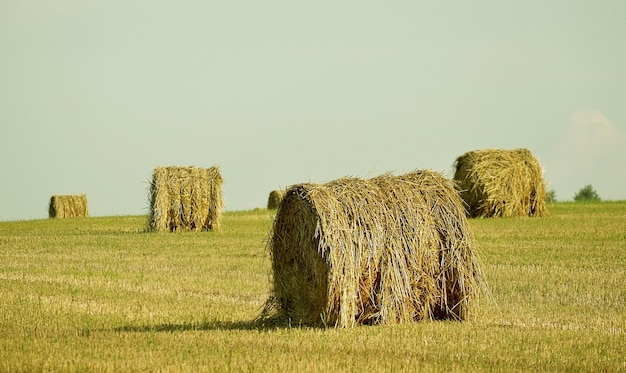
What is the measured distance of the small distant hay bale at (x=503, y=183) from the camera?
32094mm

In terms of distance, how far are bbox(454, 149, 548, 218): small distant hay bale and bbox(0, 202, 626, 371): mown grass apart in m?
9.91

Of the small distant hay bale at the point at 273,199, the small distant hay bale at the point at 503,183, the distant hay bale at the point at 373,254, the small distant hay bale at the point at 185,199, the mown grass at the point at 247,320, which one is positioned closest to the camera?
the mown grass at the point at 247,320

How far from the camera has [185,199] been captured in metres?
28.8

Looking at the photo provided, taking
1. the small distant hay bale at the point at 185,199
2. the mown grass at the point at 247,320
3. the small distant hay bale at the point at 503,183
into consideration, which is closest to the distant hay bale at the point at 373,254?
the mown grass at the point at 247,320

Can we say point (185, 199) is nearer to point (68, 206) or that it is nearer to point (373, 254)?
point (68, 206)

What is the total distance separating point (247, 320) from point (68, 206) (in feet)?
111

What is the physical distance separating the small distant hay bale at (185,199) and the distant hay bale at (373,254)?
1752 centimetres

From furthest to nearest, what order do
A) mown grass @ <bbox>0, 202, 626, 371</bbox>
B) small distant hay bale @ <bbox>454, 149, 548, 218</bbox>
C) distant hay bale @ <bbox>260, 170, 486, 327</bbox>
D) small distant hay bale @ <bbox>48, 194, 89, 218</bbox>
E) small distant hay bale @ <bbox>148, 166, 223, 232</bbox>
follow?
small distant hay bale @ <bbox>48, 194, 89, 218</bbox>, small distant hay bale @ <bbox>454, 149, 548, 218</bbox>, small distant hay bale @ <bbox>148, 166, 223, 232</bbox>, distant hay bale @ <bbox>260, 170, 486, 327</bbox>, mown grass @ <bbox>0, 202, 626, 371</bbox>

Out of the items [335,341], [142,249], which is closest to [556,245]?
[142,249]

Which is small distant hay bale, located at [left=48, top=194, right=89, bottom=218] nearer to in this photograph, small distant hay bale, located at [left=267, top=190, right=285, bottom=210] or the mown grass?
small distant hay bale, located at [left=267, top=190, right=285, bottom=210]

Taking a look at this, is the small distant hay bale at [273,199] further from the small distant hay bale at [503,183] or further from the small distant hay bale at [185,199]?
the small distant hay bale at [185,199]

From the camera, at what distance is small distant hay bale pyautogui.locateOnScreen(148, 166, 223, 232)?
28.6 m

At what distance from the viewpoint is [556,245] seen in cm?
2112

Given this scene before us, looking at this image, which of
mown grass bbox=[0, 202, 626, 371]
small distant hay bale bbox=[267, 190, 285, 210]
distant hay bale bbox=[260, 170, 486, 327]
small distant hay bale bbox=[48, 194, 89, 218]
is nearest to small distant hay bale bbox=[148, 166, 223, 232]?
mown grass bbox=[0, 202, 626, 371]
